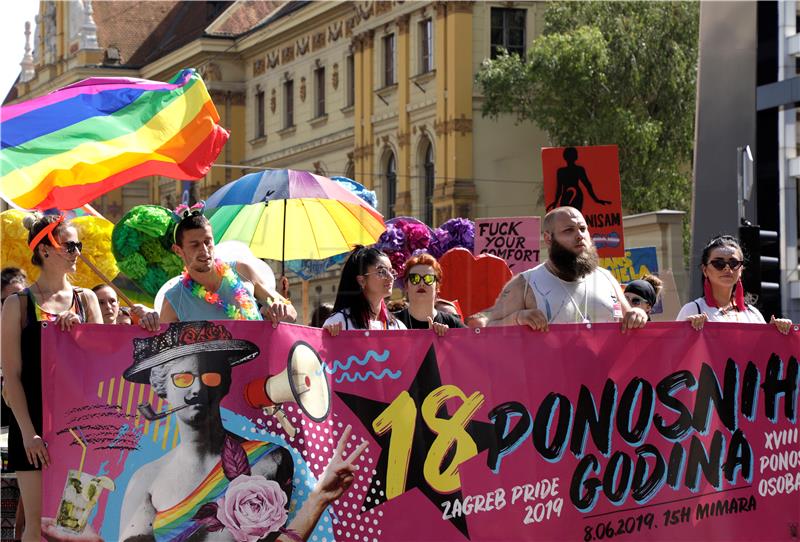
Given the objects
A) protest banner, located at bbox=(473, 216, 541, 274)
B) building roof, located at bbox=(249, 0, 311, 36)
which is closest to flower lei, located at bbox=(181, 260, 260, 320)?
protest banner, located at bbox=(473, 216, 541, 274)

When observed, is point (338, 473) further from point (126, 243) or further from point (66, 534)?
point (126, 243)

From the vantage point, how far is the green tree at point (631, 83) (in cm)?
3788

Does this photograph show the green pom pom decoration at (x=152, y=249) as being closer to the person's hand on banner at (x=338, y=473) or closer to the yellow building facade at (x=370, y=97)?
the person's hand on banner at (x=338, y=473)

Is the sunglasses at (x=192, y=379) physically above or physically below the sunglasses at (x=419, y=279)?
below

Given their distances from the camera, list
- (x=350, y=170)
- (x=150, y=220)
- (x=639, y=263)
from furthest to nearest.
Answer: (x=350, y=170) < (x=639, y=263) < (x=150, y=220)

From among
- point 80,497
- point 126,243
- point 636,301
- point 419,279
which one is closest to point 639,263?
point 126,243

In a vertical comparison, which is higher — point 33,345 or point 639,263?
point 639,263

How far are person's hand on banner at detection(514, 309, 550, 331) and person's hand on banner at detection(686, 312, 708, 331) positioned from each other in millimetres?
708

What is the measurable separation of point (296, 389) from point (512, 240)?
743 centimetres

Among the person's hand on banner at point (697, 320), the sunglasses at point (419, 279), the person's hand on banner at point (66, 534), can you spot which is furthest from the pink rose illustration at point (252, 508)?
the person's hand on banner at point (697, 320)

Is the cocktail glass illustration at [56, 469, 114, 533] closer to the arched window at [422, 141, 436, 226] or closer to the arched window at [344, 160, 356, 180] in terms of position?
the arched window at [422, 141, 436, 226]

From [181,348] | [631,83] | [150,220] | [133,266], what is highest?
[631,83]

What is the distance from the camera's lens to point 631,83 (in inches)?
1503

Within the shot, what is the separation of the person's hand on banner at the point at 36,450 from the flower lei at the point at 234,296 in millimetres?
936
